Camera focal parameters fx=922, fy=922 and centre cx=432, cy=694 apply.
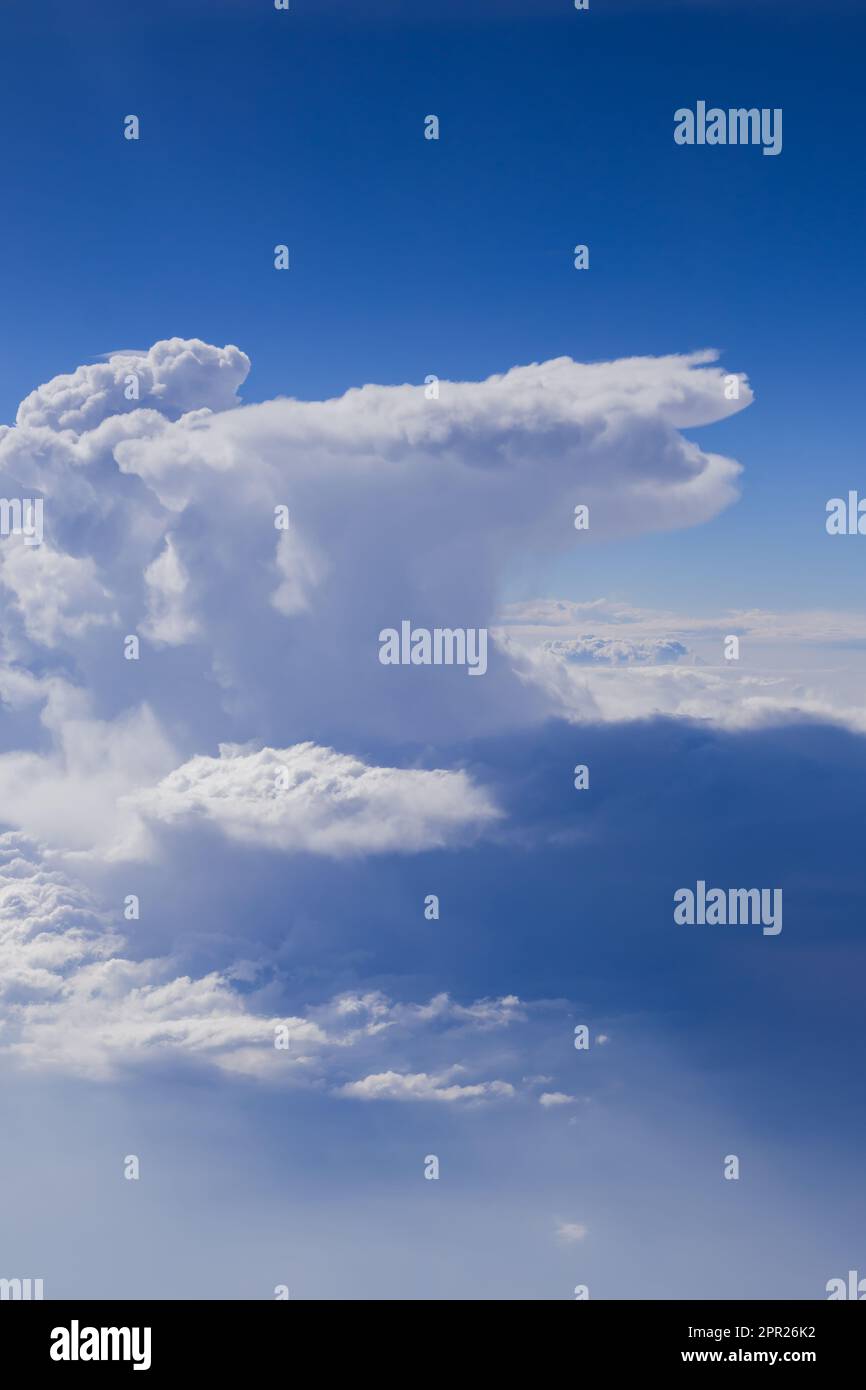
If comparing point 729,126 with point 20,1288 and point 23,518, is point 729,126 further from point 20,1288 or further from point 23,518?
point 20,1288

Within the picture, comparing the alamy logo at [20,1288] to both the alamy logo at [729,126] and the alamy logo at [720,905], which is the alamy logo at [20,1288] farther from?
the alamy logo at [729,126]

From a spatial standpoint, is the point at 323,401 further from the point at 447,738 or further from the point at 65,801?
the point at 65,801

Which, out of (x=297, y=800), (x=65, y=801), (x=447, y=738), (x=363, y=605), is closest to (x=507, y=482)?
(x=363, y=605)
